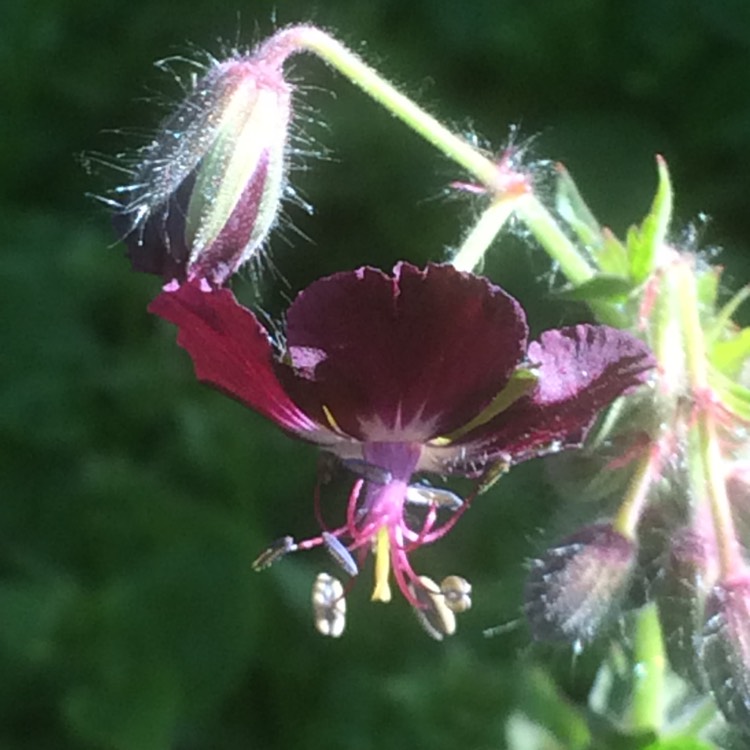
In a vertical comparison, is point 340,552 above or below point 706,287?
below

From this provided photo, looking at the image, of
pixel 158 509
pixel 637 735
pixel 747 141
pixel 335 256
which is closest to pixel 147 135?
pixel 335 256

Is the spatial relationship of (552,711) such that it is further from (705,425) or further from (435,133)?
(435,133)

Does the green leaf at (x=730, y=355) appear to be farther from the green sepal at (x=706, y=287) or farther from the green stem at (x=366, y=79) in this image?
the green stem at (x=366, y=79)

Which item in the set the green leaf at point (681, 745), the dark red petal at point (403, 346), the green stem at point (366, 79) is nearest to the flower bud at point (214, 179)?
the green stem at point (366, 79)

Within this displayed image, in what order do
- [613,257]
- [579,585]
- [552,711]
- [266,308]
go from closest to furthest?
[579,585] < [613,257] < [552,711] < [266,308]

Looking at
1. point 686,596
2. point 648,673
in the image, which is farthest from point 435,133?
point 648,673

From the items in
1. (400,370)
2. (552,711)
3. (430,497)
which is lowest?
(552,711)

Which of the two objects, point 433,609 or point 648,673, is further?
point 648,673
